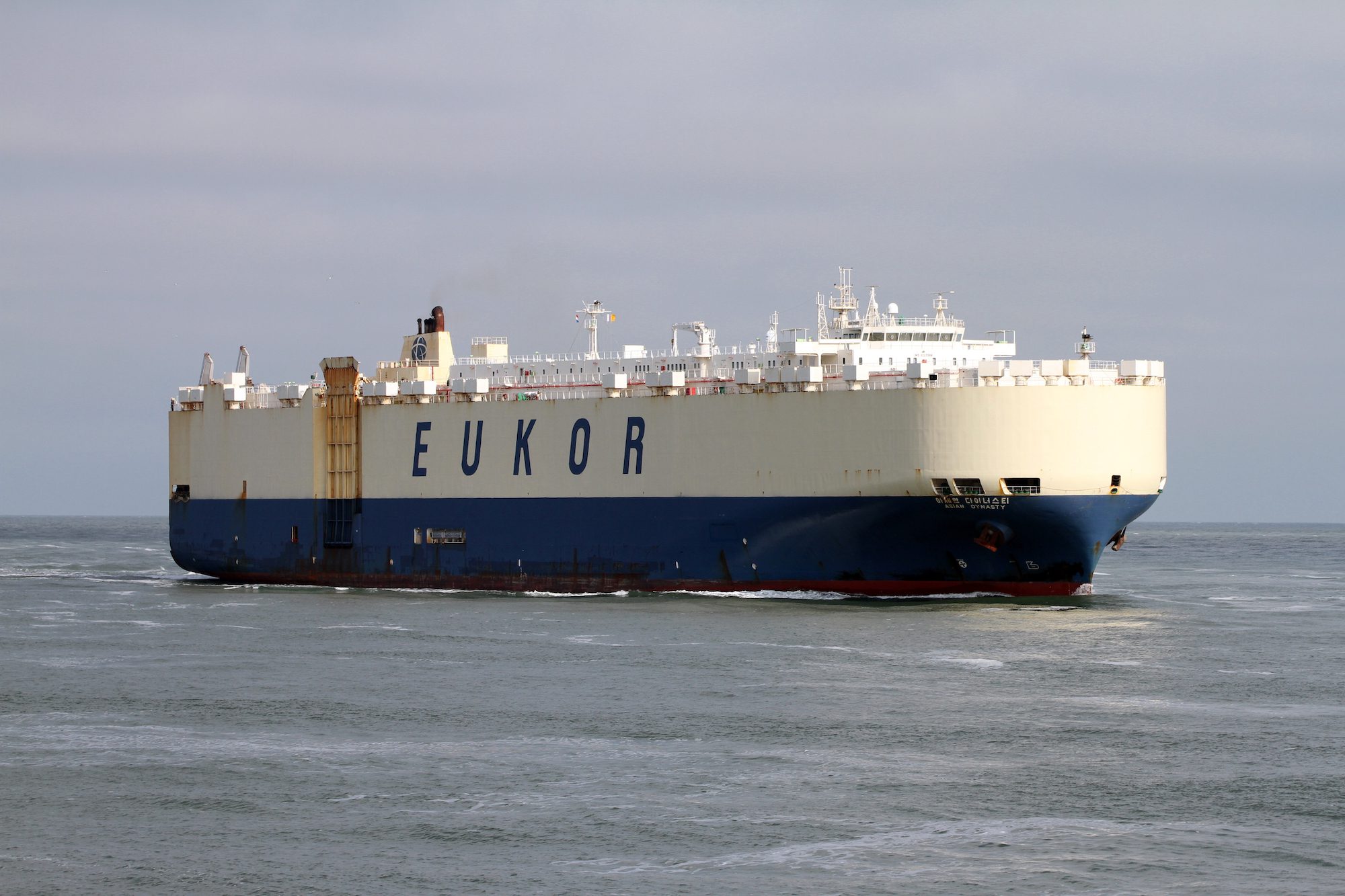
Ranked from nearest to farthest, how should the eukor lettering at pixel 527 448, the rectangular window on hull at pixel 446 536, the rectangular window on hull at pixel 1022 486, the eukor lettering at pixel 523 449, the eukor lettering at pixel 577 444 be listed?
the rectangular window on hull at pixel 1022 486
the eukor lettering at pixel 527 448
the eukor lettering at pixel 577 444
the eukor lettering at pixel 523 449
the rectangular window on hull at pixel 446 536

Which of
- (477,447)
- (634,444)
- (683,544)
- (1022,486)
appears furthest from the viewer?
(477,447)

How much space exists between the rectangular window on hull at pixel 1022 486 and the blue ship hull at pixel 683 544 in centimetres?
18

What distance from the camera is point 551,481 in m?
48.2

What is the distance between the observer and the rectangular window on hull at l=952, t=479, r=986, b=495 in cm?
4075

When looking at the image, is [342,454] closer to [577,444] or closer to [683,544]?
[577,444]

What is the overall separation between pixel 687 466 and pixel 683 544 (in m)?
2.15

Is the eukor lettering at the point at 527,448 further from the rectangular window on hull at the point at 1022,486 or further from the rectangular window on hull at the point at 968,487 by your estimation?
the rectangular window on hull at the point at 1022,486

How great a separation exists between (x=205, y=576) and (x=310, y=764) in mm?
38240

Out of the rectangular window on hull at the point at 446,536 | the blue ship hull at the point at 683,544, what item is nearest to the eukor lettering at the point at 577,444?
the blue ship hull at the point at 683,544

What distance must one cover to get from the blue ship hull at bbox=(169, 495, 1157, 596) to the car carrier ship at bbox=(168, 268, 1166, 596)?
60 mm

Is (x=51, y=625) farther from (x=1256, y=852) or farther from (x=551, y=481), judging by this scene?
(x=1256, y=852)

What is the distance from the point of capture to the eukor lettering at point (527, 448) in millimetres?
46562

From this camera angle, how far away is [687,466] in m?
45.5

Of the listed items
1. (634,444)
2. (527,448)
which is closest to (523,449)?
(527,448)
